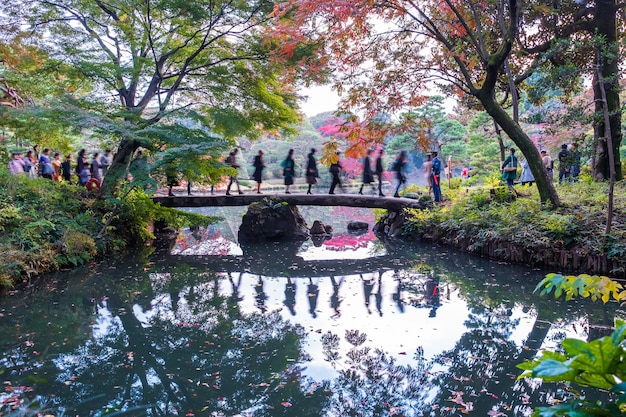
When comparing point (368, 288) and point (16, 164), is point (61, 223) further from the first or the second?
point (368, 288)

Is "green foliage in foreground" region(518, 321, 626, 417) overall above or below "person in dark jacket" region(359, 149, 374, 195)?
below

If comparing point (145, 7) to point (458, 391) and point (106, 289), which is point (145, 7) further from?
point (458, 391)

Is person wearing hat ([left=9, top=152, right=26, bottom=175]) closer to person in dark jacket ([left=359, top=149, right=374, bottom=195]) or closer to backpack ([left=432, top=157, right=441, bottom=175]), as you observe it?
person in dark jacket ([left=359, top=149, right=374, bottom=195])

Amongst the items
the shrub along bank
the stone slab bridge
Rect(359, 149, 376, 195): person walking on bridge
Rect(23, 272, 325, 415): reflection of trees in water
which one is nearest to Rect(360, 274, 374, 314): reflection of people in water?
Rect(23, 272, 325, 415): reflection of trees in water

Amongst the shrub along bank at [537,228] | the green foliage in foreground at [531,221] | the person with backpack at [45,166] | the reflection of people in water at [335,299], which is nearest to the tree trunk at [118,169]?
the person with backpack at [45,166]

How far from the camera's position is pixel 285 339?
5.42 meters

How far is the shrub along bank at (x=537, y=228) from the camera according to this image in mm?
8055

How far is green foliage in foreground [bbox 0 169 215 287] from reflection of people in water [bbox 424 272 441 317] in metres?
6.42

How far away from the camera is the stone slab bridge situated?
45.8ft

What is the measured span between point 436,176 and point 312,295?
655cm

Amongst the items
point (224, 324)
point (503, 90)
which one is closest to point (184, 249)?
point (224, 324)

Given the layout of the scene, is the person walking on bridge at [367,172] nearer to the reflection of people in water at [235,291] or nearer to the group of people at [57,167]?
the reflection of people in water at [235,291]

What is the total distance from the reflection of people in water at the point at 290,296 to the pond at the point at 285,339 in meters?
0.02

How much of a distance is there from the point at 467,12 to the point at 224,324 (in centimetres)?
797
